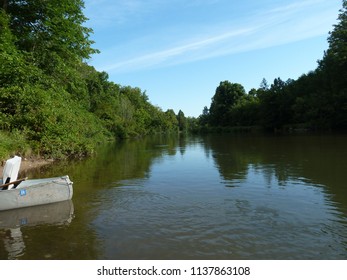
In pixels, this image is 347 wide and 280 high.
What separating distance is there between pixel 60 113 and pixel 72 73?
5954 mm

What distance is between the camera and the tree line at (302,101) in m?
61.2

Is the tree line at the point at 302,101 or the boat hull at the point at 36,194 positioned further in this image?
the tree line at the point at 302,101

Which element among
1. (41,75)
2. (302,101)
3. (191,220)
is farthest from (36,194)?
(302,101)

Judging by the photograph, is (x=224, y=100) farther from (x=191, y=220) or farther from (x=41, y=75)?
(x=191, y=220)

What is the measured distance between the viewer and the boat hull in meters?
9.80

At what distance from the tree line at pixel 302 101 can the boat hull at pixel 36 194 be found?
5749cm

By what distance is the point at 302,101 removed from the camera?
73312 millimetres

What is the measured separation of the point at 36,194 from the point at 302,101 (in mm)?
71188

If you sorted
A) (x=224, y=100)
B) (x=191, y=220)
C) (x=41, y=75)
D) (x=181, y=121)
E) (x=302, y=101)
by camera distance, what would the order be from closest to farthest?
(x=191, y=220) < (x=41, y=75) < (x=302, y=101) < (x=224, y=100) < (x=181, y=121)

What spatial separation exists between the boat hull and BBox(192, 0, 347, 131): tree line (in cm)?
5749

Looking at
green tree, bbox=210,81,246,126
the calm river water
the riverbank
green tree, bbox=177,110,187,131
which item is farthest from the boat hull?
green tree, bbox=177,110,187,131

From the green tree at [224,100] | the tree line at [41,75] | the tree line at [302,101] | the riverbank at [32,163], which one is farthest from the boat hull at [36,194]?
the green tree at [224,100]

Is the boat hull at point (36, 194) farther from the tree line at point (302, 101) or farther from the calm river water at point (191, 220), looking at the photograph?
the tree line at point (302, 101)
